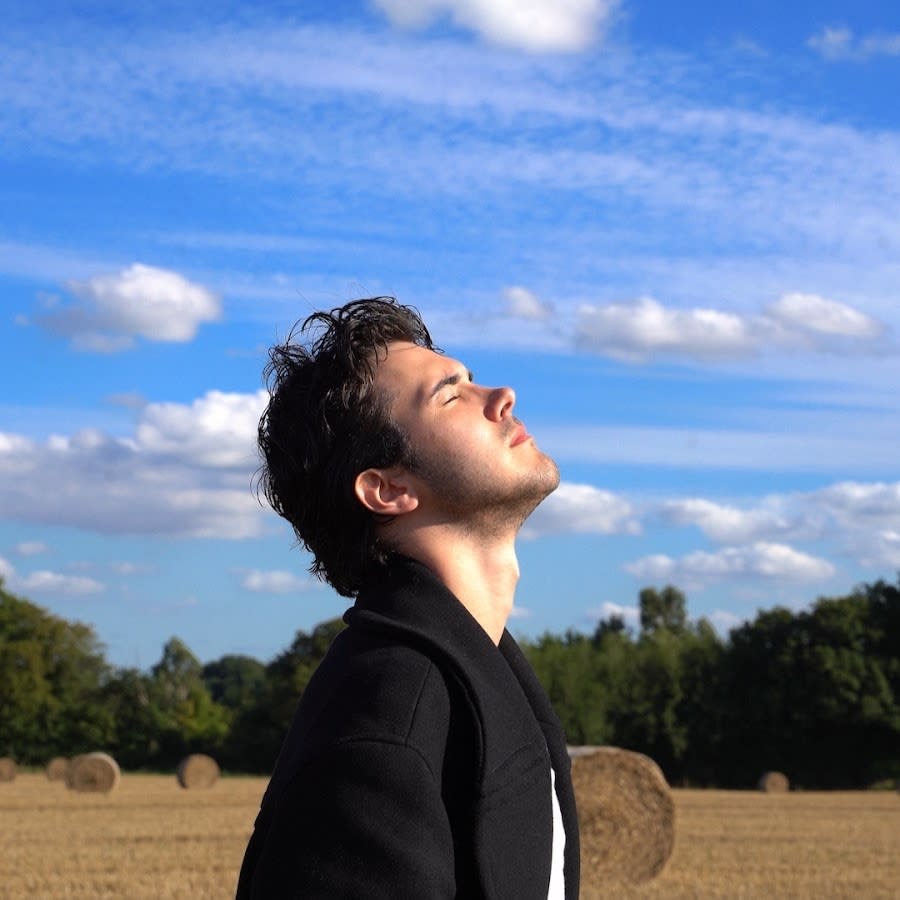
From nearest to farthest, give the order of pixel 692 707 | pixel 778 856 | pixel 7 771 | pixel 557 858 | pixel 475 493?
pixel 557 858, pixel 475 493, pixel 778 856, pixel 7 771, pixel 692 707

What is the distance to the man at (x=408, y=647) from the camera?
2.17 meters

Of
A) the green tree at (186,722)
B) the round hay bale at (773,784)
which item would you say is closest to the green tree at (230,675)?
the green tree at (186,722)

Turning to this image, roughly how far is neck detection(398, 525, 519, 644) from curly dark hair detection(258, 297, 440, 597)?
0.09m

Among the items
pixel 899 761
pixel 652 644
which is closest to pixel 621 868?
pixel 899 761

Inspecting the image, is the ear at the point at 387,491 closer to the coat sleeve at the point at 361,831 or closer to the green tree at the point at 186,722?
the coat sleeve at the point at 361,831

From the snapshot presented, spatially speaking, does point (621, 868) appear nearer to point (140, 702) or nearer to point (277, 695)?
point (277, 695)

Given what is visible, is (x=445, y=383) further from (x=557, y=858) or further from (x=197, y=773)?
(x=197, y=773)

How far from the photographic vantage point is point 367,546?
110 inches

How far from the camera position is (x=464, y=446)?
277 cm

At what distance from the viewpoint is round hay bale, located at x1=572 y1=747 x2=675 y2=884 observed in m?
16.5

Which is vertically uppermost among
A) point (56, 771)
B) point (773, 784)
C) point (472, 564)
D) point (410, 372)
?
point (773, 784)

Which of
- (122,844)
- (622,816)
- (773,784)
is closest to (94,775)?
(122,844)

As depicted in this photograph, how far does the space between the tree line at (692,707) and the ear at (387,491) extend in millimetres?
40568

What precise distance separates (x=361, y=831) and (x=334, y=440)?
898 millimetres
